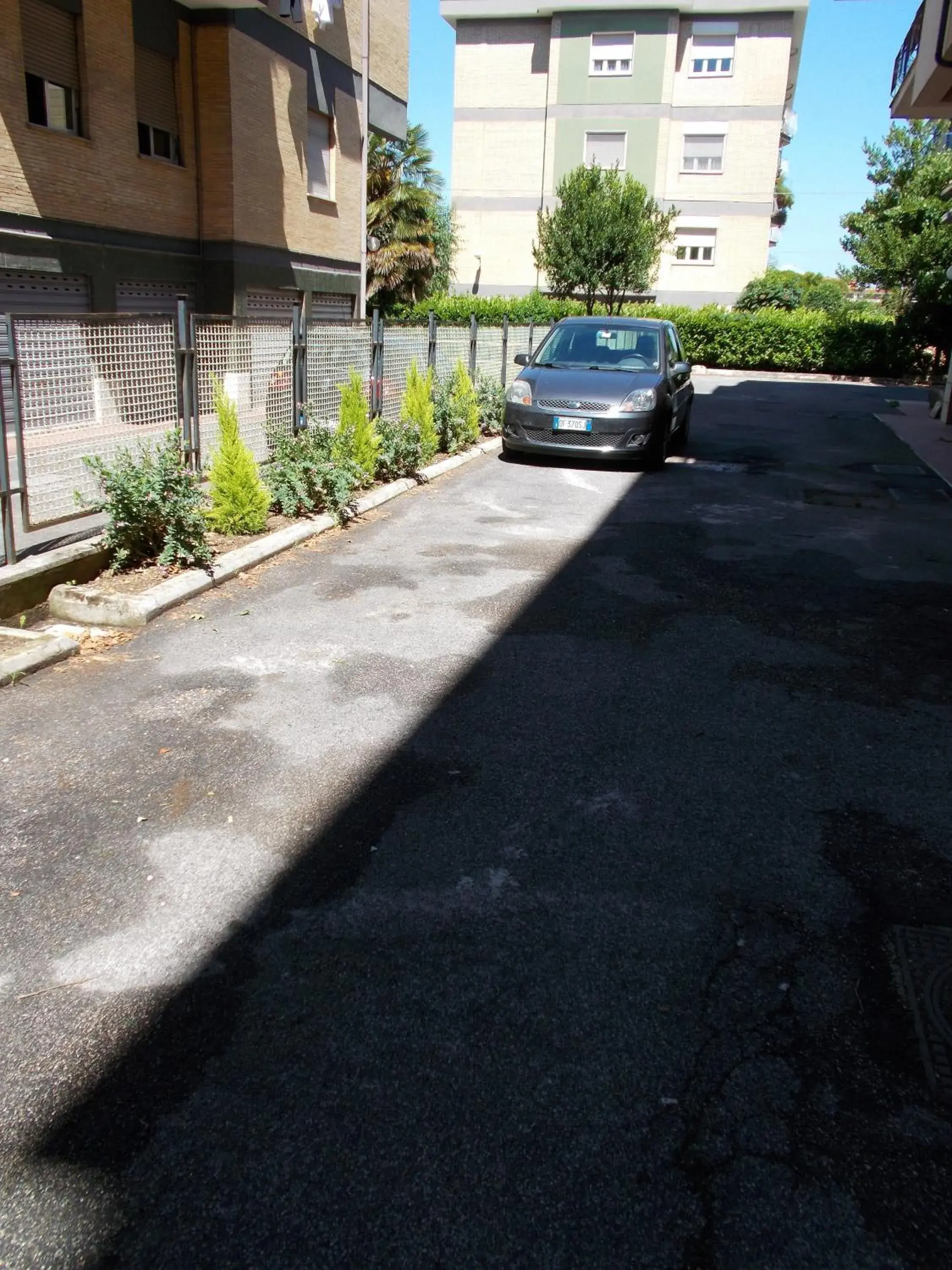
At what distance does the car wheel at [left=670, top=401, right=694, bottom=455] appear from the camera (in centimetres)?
1434

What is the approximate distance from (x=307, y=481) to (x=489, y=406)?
6809mm

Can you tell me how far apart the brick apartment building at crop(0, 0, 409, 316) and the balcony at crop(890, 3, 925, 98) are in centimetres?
1022

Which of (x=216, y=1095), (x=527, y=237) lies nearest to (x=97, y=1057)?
(x=216, y=1095)

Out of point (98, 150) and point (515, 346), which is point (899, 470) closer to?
point (515, 346)

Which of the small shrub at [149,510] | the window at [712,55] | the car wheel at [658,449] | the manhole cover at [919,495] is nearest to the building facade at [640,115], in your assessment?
the window at [712,55]

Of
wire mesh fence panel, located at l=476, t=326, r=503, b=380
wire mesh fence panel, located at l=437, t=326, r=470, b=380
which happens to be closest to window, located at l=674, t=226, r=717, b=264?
wire mesh fence panel, located at l=476, t=326, r=503, b=380

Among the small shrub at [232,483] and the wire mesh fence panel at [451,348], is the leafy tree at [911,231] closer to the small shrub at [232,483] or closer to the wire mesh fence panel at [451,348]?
the wire mesh fence panel at [451,348]

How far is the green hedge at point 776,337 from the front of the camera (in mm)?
32969

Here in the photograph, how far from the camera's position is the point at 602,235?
34219 mm

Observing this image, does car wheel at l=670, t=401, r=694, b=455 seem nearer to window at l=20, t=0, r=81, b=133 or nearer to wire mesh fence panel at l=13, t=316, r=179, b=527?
wire mesh fence panel at l=13, t=316, r=179, b=527

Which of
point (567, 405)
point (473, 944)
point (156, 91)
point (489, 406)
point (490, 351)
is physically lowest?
point (473, 944)

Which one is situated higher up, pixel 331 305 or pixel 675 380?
pixel 331 305

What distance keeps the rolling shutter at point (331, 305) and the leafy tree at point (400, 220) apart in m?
12.7

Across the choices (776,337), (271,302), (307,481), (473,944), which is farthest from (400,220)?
(473,944)
